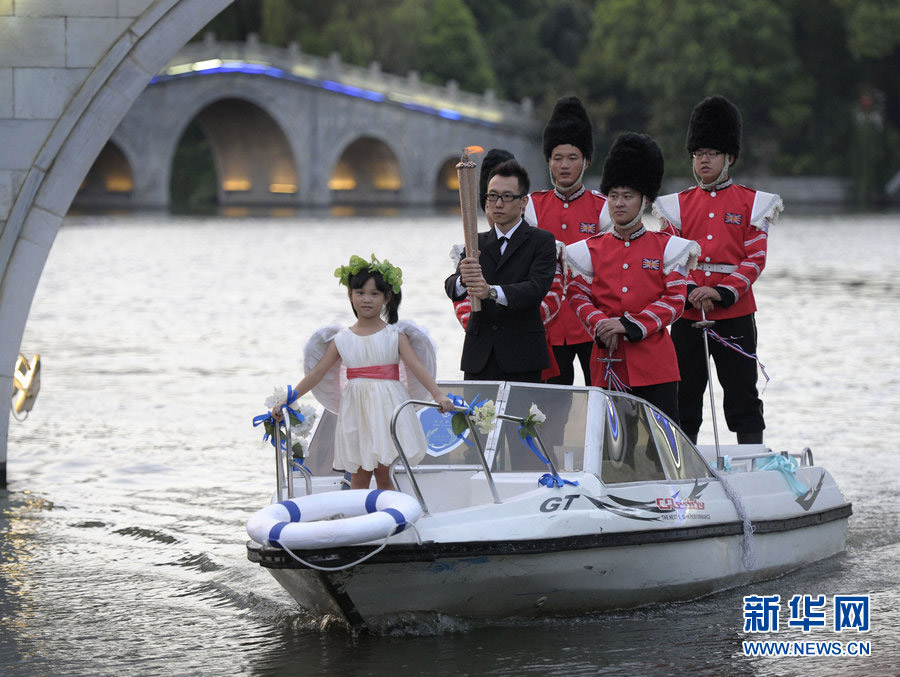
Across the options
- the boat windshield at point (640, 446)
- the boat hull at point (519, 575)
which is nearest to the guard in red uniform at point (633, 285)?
the boat windshield at point (640, 446)

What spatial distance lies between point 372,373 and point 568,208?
5.65 ft

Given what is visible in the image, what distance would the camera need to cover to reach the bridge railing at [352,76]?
188 ft

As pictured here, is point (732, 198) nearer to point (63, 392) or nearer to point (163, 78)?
point (63, 392)

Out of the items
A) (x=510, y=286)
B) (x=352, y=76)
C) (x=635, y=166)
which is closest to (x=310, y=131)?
(x=352, y=76)

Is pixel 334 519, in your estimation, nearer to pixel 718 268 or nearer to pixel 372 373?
pixel 372 373

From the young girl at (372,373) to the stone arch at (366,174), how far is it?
60.3 metres

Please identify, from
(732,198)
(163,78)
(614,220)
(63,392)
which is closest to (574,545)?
(614,220)

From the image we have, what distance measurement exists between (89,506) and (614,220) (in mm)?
3830

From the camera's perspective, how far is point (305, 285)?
25.2m

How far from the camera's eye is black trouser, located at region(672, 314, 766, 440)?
26.6ft

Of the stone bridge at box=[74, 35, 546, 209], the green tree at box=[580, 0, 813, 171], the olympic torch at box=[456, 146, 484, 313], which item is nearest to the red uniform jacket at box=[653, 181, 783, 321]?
the olympic torch at box=[456, 146, 484, 313]

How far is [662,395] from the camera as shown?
24.2ft

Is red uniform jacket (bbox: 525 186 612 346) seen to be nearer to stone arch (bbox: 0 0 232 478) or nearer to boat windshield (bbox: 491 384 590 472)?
boat windshield (bbox: 491 384 590 472)

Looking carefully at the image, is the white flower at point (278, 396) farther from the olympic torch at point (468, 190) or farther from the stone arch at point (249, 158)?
the stone arch at point (249, 158)
